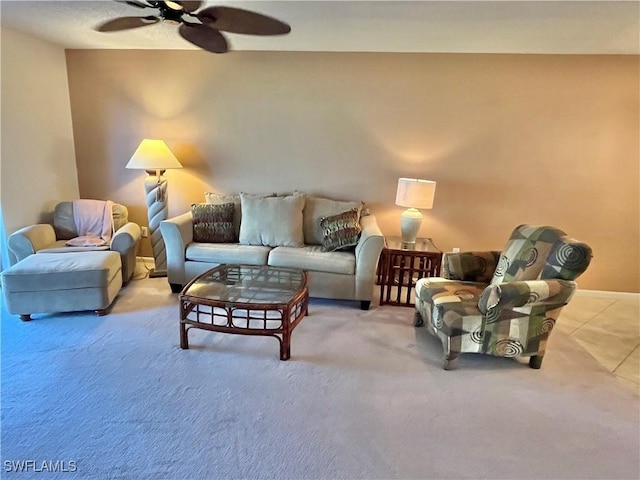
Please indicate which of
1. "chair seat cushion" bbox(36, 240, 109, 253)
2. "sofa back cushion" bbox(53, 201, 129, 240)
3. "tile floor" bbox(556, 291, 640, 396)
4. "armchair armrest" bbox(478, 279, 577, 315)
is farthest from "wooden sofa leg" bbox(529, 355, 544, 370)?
"sofa back cushion" bbox(53, 201, 129, 240)

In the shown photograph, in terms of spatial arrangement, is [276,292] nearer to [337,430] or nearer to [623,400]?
[337,430]

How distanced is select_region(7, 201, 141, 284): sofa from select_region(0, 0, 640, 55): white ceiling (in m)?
1.67

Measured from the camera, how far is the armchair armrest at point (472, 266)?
3.00 meters

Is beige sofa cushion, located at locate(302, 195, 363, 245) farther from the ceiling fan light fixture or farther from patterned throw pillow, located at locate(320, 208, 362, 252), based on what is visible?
the ceiling fan light fixture

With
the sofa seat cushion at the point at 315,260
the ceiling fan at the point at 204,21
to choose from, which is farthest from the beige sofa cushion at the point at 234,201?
the ceiling fan at the point at 204,21

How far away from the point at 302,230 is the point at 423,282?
1.35 metres

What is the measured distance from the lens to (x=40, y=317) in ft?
9.83

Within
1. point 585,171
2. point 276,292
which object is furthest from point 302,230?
point 585,171

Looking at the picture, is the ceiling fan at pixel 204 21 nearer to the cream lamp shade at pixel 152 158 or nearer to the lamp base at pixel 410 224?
the cream lamp shade at pixel 152 158

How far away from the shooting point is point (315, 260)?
336cm

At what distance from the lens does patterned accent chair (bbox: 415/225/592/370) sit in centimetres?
237

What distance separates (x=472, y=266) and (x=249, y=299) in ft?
5.72

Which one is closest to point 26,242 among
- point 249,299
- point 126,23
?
point 126,23

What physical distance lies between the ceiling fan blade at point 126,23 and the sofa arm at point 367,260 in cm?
213
